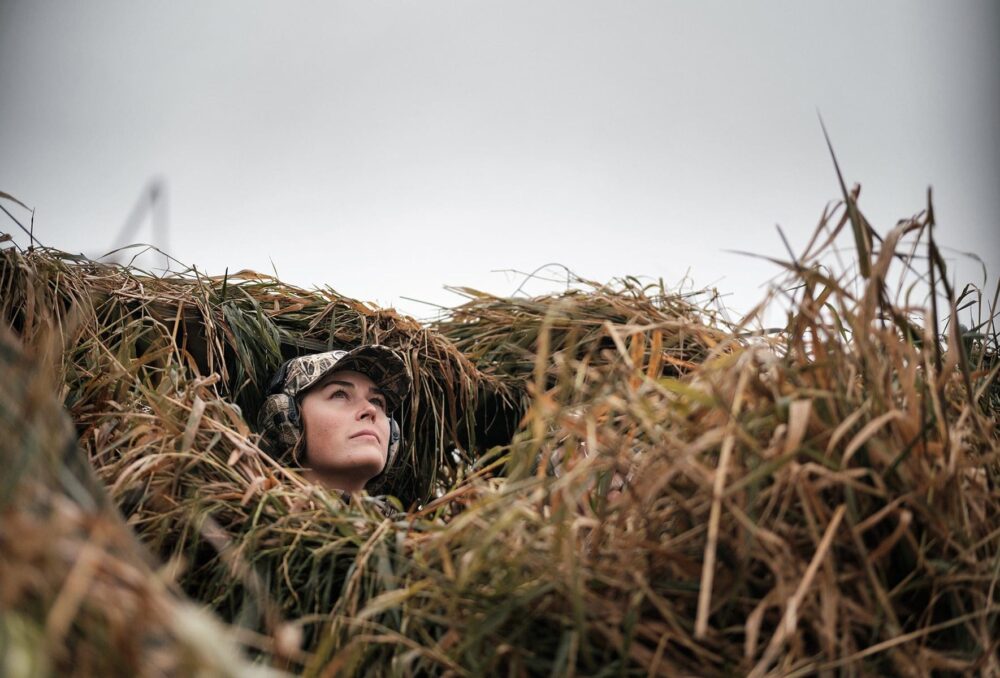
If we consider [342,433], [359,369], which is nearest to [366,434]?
[342,433]

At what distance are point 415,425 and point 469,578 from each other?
3.82ft

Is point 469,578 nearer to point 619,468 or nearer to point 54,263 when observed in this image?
point 619,468

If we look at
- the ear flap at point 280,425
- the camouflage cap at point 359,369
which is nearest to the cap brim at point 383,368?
the camouflage cap at point 359,369

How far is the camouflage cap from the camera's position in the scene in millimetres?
1757

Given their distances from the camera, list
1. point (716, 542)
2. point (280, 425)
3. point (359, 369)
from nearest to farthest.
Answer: point (716, 542) < point (280, 425) < point (359, 369)

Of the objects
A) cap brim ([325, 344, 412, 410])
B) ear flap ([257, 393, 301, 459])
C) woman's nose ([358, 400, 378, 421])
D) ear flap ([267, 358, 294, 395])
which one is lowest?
ear flap ([257, 393, 301, 459])

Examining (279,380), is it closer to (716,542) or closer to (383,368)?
(383,368)

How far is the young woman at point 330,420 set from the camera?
173 cm

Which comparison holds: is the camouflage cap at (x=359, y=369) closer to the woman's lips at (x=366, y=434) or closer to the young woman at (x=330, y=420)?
the young woman at (x=330, y=420)

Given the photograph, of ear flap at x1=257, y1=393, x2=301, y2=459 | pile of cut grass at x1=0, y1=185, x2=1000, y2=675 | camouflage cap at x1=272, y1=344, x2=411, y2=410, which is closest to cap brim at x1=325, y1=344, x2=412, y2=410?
camouflage cap at x1=272, y1=344, x2=411, y2=410

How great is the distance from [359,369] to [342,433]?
5.5 inches

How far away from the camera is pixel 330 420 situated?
69.2 inches

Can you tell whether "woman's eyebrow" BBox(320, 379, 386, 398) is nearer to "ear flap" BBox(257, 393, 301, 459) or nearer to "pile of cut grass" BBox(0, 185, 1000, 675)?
"ear flap" BBox(257, 393, 301, 459)

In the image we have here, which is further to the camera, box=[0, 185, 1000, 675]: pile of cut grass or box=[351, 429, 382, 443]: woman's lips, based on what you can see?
box=[351, 429, 382, 443]: woman's lips
